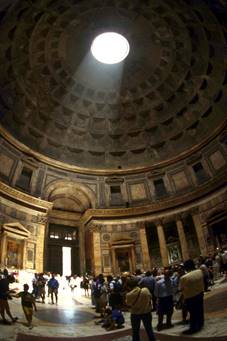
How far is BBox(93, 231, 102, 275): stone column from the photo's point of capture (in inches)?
948

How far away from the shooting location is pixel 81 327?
9.92m

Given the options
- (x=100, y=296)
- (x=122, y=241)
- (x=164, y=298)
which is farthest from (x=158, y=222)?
(x=164, y=298)

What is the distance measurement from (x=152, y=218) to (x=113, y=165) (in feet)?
23.9

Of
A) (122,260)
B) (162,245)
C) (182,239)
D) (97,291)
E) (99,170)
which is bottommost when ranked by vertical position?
(97,291)

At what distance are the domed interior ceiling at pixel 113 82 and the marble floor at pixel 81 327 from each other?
59.2ft

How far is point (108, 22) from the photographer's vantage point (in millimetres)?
27547

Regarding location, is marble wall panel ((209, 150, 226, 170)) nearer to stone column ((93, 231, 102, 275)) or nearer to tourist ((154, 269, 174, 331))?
stone column ((93, 231, 102, 275))

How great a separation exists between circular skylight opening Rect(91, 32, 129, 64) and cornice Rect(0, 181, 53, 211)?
50.5 feet

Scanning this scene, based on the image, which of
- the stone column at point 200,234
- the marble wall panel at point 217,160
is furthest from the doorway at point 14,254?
the marble wall panel at point 217,160

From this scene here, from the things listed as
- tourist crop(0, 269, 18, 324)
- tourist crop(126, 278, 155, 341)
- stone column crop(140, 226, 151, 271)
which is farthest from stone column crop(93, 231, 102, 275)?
tourist crop(126, 278, 155, 341)

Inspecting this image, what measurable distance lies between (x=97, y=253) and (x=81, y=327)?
589 inches

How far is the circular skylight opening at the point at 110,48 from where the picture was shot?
29.1 m

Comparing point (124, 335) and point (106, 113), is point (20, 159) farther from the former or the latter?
point (124, 335)

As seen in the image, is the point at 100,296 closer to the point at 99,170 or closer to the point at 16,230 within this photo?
the point at 16,230
